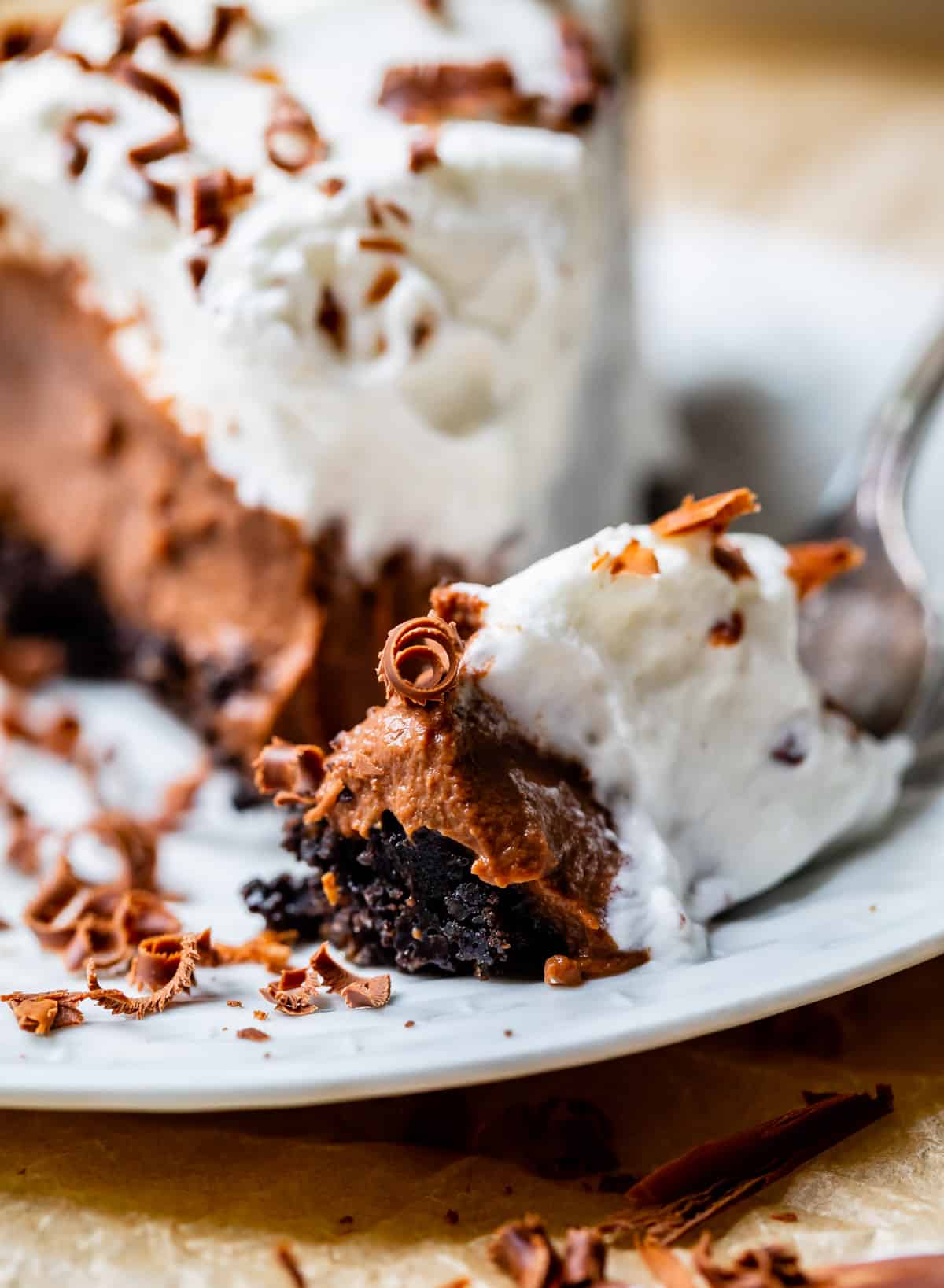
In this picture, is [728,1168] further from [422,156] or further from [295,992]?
[422,156]

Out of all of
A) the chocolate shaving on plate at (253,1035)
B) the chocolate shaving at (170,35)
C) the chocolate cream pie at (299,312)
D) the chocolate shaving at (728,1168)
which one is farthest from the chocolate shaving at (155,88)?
the chocolate shaving at (728,1168)

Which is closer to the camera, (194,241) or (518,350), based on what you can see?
(194,241)

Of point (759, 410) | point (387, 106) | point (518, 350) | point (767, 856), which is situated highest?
point (387, 106)

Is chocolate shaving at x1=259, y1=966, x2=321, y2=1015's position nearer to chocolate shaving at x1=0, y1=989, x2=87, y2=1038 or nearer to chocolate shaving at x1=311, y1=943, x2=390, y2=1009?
chocolate shaving at x1=311, y1=943, x2=390, y2=1009

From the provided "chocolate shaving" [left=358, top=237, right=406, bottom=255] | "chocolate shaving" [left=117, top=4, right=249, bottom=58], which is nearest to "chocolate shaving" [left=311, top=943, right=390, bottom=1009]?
"chocolate shaving" [left=358, top=237, right=406, bottom=255]

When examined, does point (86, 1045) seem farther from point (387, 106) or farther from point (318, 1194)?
point (387, 106)

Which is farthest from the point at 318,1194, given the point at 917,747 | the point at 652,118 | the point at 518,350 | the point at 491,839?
the point at 652,118

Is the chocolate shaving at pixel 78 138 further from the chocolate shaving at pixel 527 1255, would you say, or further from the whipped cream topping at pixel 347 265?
the chocolate shaving at pixel 527 1255

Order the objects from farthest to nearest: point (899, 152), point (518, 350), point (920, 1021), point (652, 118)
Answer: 1. point (652, 118)
2. point (899, 152)
3. point (518, 350)
4. point (920, 1021)
